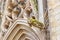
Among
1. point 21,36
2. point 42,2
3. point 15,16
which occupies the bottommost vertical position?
point 21,36

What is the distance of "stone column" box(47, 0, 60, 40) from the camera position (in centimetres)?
347

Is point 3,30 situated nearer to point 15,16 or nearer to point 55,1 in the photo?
point 15,16

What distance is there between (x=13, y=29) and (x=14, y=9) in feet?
1.24

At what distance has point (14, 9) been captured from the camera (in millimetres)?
4672

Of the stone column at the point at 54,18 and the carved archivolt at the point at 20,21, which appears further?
the carved archivolt at the point at 20,21

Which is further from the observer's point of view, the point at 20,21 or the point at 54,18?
the point at 20,21

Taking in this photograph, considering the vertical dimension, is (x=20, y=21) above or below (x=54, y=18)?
below

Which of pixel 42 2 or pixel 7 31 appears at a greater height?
pixel 42 2

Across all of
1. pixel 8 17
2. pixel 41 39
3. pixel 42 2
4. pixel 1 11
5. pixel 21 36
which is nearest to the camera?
pixel 41 39

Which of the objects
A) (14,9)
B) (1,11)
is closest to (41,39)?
(14,9)

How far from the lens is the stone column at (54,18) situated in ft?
11.4

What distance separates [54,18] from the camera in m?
3.56

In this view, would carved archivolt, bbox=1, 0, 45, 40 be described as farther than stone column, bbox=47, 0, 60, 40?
Yes

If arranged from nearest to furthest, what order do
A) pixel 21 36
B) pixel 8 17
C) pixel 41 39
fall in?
1. pixel 41 39
2. pixel 21 36
3. pixel 8 17
